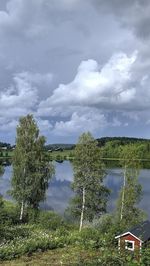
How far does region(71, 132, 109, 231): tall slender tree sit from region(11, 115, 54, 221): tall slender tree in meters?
5.07

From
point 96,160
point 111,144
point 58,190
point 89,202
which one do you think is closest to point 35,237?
point 89,202

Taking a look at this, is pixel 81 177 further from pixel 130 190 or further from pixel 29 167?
pixel 29 167

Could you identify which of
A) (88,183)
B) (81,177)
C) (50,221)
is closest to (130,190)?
(88,183)

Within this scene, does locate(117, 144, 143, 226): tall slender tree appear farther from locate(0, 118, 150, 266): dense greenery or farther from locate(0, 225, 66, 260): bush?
locate(0, 225, 66, 260): bush

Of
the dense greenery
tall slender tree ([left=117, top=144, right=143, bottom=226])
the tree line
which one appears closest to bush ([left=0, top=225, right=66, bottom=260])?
the dense greenery

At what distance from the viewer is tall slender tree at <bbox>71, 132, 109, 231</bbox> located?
112ft

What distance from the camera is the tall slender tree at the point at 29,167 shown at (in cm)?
3757

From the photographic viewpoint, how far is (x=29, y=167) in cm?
3844

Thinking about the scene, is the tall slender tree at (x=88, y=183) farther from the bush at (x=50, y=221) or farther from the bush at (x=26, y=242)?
the bush at (x=26, y=242)

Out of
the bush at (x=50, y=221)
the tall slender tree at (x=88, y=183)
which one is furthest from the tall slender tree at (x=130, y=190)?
the bush at (x=50, y=221)

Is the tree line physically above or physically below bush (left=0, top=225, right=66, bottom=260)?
above

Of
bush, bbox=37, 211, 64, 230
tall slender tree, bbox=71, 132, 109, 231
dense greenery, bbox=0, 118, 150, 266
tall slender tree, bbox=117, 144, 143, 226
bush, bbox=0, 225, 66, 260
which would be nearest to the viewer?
bush, bbox=0, 225, 66, 260

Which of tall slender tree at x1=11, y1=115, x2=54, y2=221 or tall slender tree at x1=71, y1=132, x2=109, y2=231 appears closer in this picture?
tall slender tree at x1=71, y1=132, x2=109, y2=231

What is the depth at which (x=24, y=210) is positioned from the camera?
37781mm
